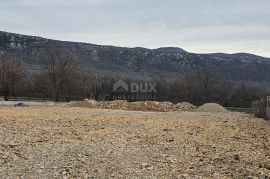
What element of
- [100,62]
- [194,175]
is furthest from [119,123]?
[100,62]

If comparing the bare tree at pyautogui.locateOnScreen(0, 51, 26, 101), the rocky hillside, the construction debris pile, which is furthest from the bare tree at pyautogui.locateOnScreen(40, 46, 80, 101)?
the rocky hillside

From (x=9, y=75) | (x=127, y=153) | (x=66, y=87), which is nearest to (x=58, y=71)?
(x=66, y=87)

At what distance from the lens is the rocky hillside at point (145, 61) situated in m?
155

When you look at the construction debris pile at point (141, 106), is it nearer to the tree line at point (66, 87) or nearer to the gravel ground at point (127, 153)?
the gravel ground at point (127, 153)

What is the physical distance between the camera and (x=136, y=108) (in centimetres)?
3950

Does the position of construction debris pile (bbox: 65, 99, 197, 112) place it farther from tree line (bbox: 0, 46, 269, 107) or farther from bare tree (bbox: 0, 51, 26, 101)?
bare tree (bbox: 0, 51, 26, 101)

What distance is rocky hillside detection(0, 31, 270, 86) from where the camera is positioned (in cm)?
15500

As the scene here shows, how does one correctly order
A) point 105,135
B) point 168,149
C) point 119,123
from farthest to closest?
point 119,123, point 105,135, point 168,149

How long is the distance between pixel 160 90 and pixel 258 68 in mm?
87230

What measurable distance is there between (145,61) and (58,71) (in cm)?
10113

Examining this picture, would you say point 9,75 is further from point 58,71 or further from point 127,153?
point 127,153

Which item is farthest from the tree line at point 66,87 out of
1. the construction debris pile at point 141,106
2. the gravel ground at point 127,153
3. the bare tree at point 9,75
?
the gravel ground at point 127,153

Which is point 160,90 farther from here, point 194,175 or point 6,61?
point 194,175

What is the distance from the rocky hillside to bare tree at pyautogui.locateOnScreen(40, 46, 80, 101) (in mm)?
72993
